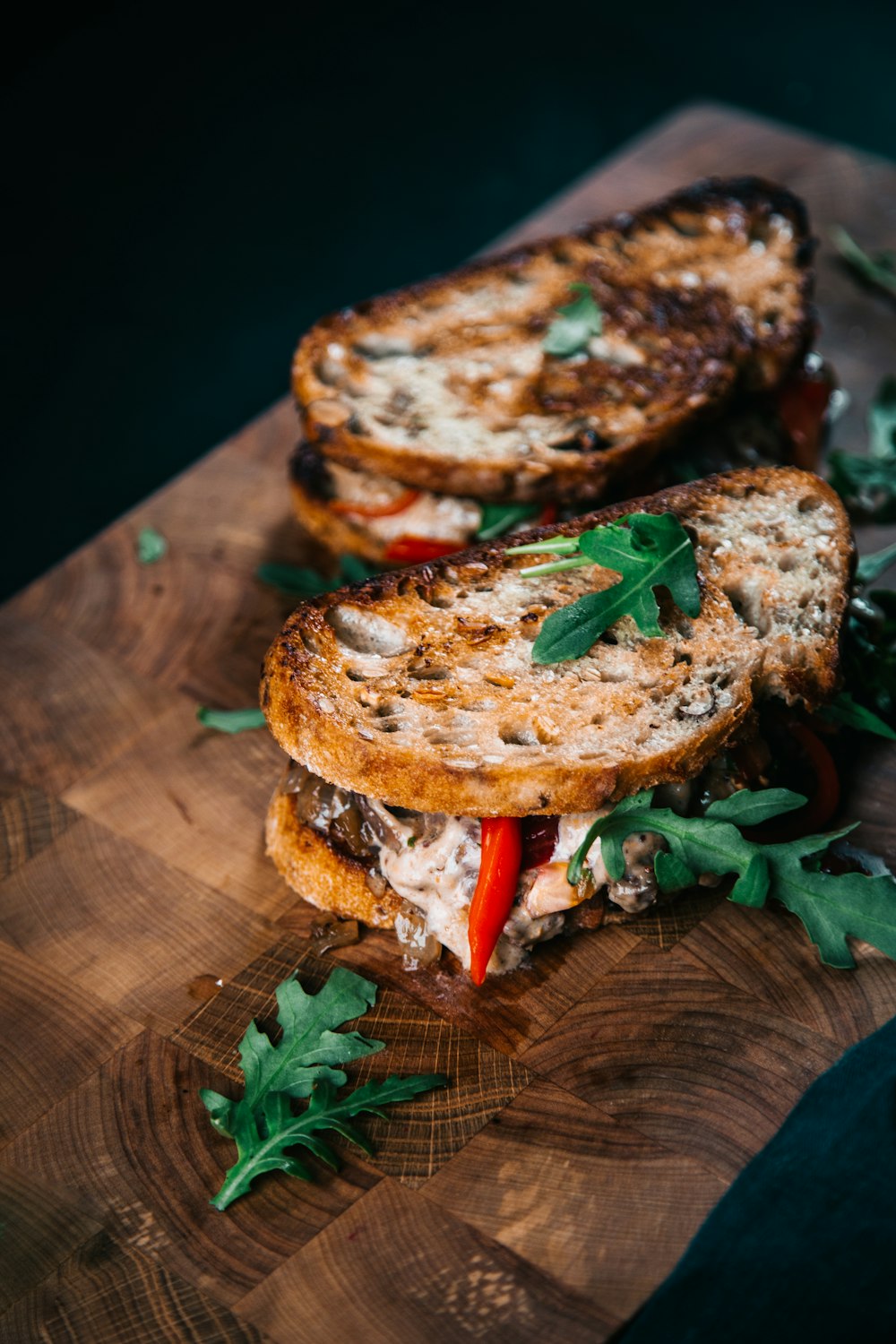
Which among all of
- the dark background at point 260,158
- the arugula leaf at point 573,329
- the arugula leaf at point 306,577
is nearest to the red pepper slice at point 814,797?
the arugula leaf at point 306,577

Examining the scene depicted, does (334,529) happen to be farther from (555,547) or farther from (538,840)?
(538,840)

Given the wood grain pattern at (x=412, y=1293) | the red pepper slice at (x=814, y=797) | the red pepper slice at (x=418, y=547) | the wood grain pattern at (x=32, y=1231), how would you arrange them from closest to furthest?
the wood grain pattern at (x=412, y=1293) → the wood grain pattern at (x=32, y=1231) → the red pepper slice at (x=814, y=797) → the red pepper slice at (x=418, y=547)

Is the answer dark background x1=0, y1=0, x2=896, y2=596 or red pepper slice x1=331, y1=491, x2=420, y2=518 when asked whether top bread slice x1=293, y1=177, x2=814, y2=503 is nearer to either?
red pepper slice x1=331, y1=491, x2=420, y2=518

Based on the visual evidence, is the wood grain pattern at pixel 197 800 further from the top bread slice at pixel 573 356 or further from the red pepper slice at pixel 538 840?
the top bread slice at pixel 573 356

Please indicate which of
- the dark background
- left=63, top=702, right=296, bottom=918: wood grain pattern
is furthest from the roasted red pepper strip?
the dark background

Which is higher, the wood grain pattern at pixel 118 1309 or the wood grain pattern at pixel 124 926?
the wood grain pattern at pixel 124 926

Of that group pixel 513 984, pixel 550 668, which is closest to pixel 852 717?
pixel 550 668

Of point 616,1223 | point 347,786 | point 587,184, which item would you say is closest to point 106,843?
A: point 347,786
